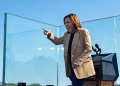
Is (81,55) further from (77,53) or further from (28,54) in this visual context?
(28,54)

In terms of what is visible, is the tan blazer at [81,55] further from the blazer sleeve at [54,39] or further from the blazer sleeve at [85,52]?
the blazer sleeve at [54,39]

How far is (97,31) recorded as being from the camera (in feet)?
13.5

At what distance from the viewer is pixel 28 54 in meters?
3.84

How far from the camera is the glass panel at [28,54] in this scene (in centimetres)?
349

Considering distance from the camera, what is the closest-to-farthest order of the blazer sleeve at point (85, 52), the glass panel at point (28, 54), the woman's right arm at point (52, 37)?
the blazer sleeve at point (85, 52), the woman's right arm at point (52, 37), the glass panel at point (28, 54)

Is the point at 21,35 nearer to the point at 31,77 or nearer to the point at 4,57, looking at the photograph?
the point at 4,57

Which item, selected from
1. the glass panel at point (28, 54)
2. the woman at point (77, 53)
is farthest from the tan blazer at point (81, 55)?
the glass panel at point (28, 54)

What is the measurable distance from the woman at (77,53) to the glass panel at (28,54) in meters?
1.37

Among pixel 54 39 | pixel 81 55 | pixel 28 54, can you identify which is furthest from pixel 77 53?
pixel 28 54

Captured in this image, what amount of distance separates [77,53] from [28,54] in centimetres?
167

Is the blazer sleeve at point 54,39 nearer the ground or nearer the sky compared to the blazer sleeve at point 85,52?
nearer the sky

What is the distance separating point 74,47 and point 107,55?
1.65 m

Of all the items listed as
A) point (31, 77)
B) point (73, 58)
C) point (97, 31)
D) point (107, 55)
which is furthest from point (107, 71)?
point (73, 58)

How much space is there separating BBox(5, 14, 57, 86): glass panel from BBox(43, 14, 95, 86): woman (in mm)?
1367
